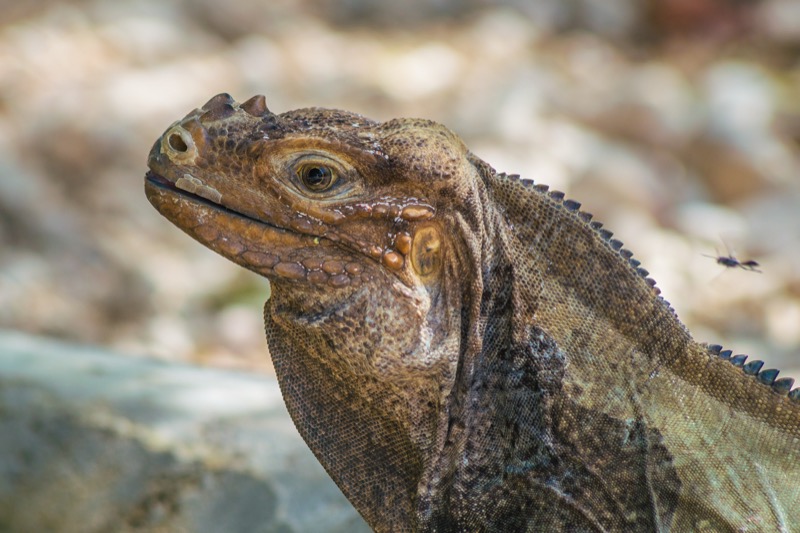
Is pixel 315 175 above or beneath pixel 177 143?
beneath

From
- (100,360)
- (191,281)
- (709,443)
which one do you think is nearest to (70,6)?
(191,281)

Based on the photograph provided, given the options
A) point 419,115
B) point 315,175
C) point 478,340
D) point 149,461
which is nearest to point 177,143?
point 315,175

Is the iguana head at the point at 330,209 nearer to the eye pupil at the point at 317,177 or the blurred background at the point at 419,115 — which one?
the eye pupil at the point at 317,177

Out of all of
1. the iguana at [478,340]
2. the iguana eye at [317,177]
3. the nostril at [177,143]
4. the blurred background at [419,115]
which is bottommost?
the iguana at [478,340]

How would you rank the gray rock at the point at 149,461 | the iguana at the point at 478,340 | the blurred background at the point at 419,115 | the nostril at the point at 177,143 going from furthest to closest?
1. the blurred background at the point at 419,115
2. the gray rock at the point at 149,461
3. the nostril at the point at 177,143
4. the iguana at the point at 478,340

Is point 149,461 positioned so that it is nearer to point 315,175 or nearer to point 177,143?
point 177,143

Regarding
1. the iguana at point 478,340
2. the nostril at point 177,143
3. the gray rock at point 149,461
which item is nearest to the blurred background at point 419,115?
the gray rock at point 149,461

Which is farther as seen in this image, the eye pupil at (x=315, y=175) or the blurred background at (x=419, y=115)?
the blurred background at (x=419, y=115)
